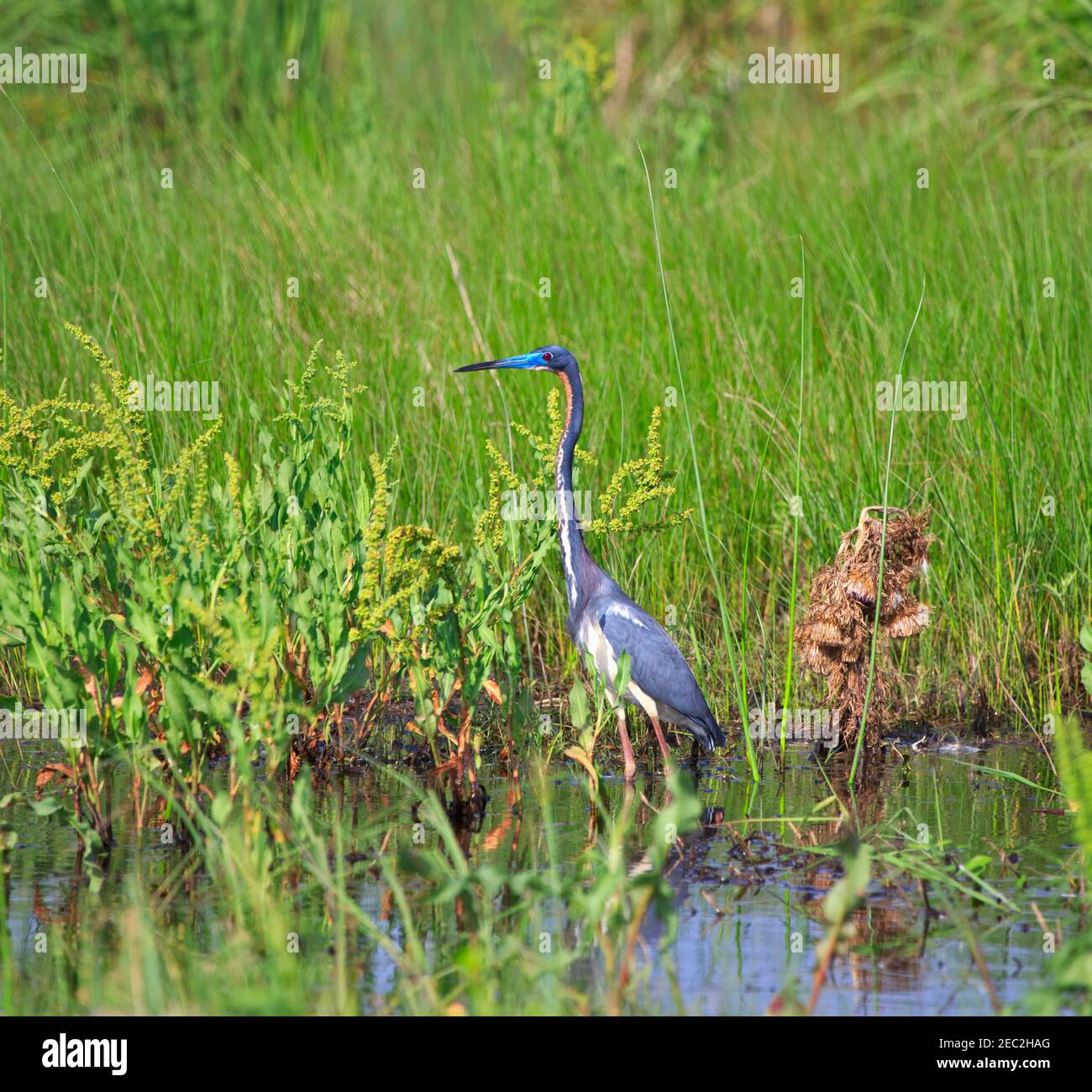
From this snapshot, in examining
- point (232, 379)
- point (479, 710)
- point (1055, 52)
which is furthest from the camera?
point (1055, 52)

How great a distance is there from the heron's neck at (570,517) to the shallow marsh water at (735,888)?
2.36 feet

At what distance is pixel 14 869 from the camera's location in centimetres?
450

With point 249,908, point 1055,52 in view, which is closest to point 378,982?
point 249,908

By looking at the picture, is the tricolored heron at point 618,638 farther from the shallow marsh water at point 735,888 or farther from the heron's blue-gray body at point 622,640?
the shallow marsh water at point 735,888

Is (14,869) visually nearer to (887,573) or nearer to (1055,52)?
(887,573)

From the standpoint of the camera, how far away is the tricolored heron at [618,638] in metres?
5.59

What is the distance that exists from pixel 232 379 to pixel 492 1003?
4234 millimetres

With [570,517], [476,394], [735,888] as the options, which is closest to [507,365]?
[570,517]

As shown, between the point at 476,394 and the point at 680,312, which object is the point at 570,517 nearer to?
the point at 476,394

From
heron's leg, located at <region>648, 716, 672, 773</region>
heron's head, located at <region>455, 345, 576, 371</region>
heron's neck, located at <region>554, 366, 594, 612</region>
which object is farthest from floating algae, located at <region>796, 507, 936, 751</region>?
heron's head, located at <region>455, 345, 576, 371</region>

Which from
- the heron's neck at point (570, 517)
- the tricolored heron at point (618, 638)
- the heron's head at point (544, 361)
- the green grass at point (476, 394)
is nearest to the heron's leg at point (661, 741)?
the tricolored heron at point (618, 638)

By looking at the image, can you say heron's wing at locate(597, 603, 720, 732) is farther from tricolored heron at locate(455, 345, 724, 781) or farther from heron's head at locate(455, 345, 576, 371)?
heron's head at locate(455, 345, 576, 371)

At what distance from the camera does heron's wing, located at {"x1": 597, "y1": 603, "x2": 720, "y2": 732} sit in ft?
18.3

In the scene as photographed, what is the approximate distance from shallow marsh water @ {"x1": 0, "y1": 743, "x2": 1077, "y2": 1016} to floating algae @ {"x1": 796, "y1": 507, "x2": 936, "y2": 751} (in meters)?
0.29
